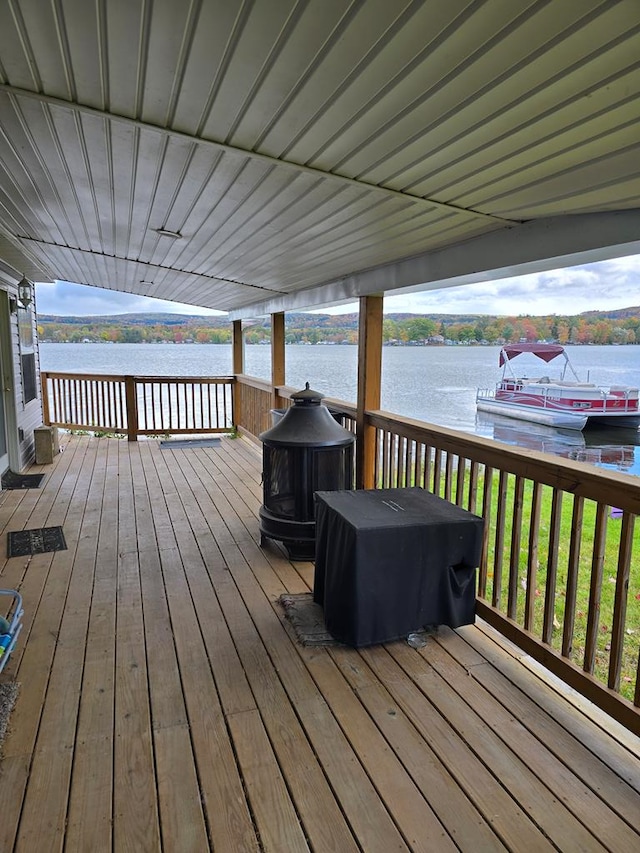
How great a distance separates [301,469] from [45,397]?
6913mm

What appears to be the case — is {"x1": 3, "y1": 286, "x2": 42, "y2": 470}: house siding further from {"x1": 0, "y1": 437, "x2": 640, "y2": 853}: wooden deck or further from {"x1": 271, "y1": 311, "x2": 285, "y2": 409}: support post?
{"x1": 0, "y1": 437, "x2": 640, "y2": 853}: wooden deck

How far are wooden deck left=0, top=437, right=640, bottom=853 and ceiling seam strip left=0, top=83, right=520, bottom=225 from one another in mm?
2186

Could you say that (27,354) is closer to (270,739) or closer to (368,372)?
(368,372)

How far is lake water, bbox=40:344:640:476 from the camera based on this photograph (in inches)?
557

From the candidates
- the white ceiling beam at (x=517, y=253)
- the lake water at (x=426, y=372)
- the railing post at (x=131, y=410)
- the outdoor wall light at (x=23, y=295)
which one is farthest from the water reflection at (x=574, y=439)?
the outdoor wall light at (x=23, y=295)

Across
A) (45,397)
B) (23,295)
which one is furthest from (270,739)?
(45,397)

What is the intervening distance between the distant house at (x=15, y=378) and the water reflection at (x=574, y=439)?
11.7m

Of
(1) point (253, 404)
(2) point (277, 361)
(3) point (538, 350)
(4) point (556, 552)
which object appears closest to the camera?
(4) point (556, 552)

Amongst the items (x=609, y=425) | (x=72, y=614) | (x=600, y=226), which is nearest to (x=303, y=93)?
(x=600, y=226)

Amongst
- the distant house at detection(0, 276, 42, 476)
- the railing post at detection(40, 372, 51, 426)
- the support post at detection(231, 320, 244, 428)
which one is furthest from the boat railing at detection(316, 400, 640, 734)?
the railing post at detection(40, 372, 51, 426)

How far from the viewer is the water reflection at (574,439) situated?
14109 millimetres

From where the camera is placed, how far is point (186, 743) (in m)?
1.98

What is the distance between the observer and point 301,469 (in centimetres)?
372

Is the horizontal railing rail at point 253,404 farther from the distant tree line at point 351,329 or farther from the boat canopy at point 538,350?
the boat canopy at point 538,350
